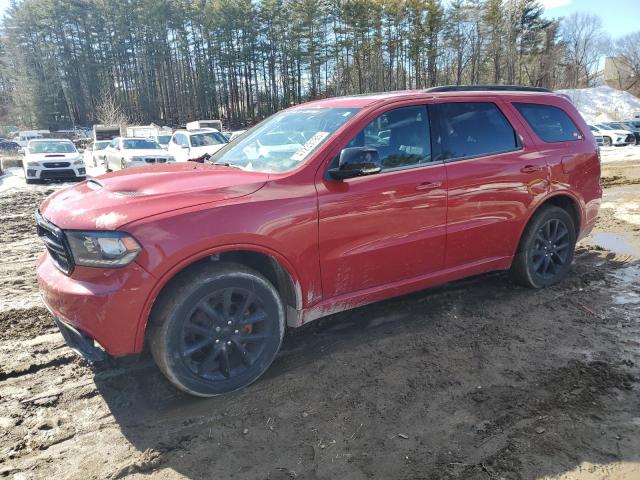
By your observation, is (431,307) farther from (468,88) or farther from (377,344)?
(468,88)

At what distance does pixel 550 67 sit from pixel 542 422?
7277cm

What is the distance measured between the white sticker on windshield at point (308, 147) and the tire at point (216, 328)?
915 mm

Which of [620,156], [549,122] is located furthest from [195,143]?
[620,156]

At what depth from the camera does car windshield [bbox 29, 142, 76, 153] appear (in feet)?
54.9

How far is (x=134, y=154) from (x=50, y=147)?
3.27 m

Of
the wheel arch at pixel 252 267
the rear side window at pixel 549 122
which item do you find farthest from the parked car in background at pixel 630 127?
the wheel arch at pixel 252 267

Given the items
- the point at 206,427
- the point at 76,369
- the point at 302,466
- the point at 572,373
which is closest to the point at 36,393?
the point at 76,369

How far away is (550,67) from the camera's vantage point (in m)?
63.8

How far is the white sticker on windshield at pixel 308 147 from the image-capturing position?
11.0 feet

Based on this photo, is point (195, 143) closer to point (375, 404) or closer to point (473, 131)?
point (473, 131)

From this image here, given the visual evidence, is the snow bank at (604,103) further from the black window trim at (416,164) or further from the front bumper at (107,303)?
the front bumper at (107,303)

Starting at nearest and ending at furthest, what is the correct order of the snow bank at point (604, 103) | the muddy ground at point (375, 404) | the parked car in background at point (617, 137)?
the muddy ground at point (375, 404) < the parked car in background at point (617, 137) < the snow bank at point (604, 103)

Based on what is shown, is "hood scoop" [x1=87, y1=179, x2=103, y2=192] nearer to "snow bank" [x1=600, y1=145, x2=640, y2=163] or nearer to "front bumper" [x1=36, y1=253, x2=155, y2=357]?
"front bumper" [x1=36, y1=253, x2=155, y2=357]

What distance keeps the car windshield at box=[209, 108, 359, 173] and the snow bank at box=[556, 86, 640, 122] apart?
202 feet
